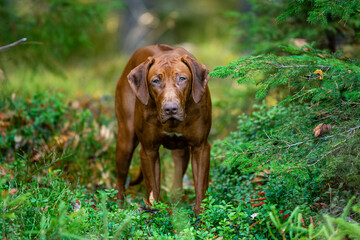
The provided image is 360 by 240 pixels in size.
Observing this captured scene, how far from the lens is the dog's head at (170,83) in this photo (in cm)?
387

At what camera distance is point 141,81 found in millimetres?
4215

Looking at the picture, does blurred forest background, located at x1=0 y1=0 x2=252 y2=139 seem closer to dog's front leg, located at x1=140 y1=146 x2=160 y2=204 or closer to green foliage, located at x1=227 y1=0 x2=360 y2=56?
green foliage, located at x1=227 y1=0 x2=360 y2=56

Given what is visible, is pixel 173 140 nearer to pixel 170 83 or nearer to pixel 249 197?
→ pixel 170 83

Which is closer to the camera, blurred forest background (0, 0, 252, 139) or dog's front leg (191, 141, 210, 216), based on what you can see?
dog's front leg (191, 141, 210, 216)

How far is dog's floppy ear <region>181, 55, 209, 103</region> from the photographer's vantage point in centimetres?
407

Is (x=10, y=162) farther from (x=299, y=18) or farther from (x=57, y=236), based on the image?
(x=299, y=18)

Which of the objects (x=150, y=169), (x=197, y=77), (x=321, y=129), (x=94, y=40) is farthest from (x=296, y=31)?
(x=94, y=40)

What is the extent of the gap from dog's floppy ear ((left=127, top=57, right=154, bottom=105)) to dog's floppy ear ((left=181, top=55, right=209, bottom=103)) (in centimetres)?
36

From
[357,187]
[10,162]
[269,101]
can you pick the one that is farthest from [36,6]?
[357,187]

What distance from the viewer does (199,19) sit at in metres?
16.7

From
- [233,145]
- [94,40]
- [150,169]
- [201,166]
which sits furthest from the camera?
[94,40]

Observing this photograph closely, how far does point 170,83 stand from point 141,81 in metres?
0.38

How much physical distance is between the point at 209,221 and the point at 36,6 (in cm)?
531

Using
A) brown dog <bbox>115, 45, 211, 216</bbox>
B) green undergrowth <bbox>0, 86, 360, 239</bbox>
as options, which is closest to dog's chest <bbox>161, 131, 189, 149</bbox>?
brown dog <bbox>115, 45, 211, 216</bbox>
